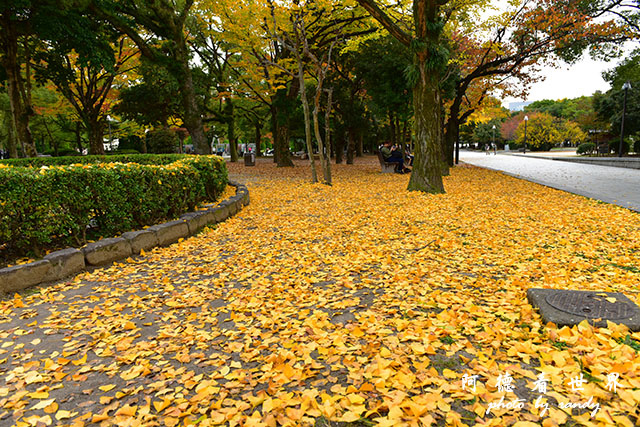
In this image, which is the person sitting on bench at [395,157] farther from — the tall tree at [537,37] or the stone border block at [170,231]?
the stone border block at [170,231]

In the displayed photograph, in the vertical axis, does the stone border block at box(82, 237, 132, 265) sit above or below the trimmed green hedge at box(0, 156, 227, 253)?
below

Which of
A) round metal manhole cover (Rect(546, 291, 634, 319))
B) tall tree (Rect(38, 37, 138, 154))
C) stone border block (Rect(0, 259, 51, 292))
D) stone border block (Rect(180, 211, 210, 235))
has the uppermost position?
tall tree (Rect(38, 37, 138, 154))

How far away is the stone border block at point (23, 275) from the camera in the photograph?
153 inches

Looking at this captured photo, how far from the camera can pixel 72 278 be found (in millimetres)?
4469

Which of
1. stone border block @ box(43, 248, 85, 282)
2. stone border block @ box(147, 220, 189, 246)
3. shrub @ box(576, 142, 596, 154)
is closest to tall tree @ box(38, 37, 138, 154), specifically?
stone border block @ box(147, 220, 189, 246)

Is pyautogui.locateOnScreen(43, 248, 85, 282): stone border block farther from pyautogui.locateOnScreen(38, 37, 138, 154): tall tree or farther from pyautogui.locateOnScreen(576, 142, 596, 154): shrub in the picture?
pyautogui.locateOnScreen(576, 142, 596, 154): shrub

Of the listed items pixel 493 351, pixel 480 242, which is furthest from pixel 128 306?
pixel 480 242

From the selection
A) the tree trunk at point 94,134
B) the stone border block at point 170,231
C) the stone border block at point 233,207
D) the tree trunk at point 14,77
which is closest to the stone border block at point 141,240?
the stone border block at point 170,231

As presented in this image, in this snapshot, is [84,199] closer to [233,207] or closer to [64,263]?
[64,263]

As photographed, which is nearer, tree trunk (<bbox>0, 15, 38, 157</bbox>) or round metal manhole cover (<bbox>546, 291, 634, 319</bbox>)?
round metal manhole cover (<bbox>546, 291, 634, 319</bbox>)

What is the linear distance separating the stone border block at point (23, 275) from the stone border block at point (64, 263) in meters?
0.06

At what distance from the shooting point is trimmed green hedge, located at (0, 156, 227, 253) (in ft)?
14.3

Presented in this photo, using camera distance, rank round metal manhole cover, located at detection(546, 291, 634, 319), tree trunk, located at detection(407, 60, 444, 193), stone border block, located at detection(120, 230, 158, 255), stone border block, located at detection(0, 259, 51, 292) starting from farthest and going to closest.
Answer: tree trunk, located at detection(407, 60, 444, 193)
stone border block, located at detection(120, 230, 158, 255)
stone border block, located at detection(0, 259, 51, 292)
round metal manhole cover, located at detection(546, 291, 634, 319)

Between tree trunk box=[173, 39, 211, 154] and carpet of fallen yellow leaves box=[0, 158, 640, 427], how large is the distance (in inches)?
495
